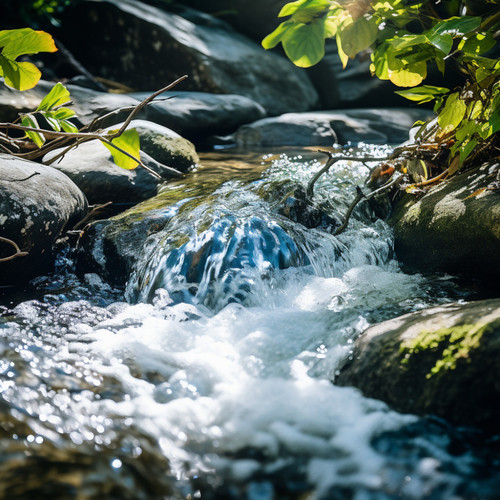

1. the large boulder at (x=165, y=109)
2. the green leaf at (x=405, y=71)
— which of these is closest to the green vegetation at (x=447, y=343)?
the green leaf at (x=405, y=71)

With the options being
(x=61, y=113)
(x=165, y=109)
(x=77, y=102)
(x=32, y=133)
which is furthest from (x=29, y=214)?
(x=165, y=109)

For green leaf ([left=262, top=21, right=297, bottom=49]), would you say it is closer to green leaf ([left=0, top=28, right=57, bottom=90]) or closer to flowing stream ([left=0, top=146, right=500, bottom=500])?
green leaf ([left=0, top=28, right=57, bottom=90])

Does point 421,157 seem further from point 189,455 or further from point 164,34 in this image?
point 164,34

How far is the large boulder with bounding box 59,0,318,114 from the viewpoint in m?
9.68

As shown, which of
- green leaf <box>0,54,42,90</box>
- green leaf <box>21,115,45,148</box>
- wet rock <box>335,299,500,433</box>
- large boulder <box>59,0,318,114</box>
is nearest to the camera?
wet rock <box>335,299,500,433</box>

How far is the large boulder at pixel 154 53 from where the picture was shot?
9.68 meters

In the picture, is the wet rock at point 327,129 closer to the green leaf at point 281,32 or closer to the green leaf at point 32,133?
the green leaf at point 32,133

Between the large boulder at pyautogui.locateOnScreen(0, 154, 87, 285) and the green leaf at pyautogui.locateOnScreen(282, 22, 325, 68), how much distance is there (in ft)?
6.99

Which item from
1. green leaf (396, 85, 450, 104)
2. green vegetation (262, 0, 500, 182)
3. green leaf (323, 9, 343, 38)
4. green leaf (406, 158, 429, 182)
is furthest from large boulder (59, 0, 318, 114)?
green leaf (323, 9, 343, 38)

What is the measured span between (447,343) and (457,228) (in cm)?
135

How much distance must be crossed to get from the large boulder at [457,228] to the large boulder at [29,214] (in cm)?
249

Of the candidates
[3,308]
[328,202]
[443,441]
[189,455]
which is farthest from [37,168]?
[443,441]

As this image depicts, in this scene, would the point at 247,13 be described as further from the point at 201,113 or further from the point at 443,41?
the point at 443,41

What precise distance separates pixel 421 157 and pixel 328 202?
0.81 meters
